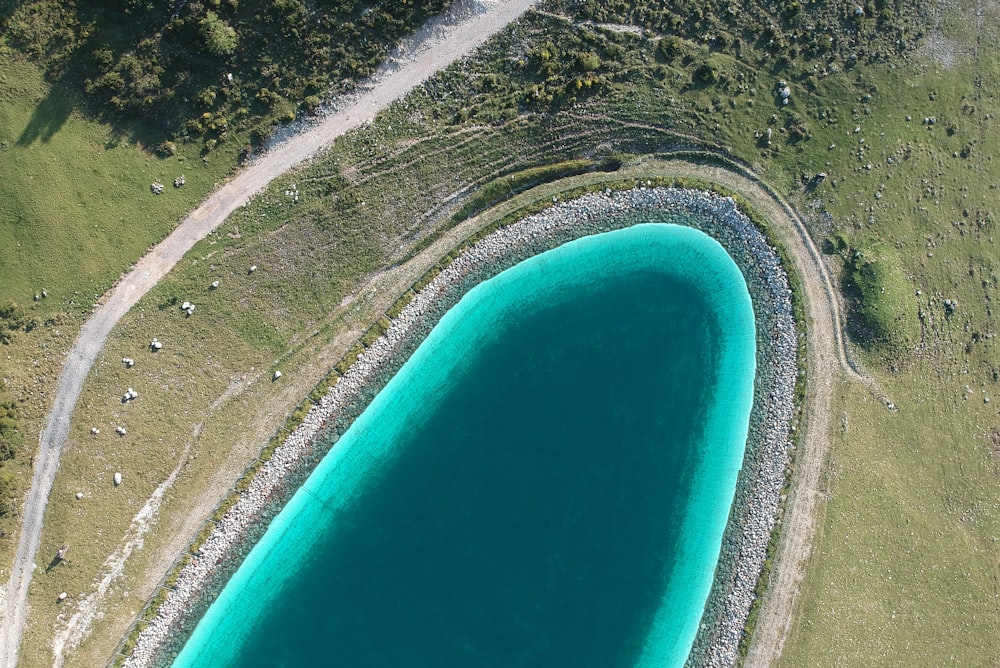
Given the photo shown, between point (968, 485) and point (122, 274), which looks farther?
point (968, 485)

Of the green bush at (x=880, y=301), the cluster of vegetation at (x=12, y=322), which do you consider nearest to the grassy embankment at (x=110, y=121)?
the cluster of vegetation at (x=12, y=322)

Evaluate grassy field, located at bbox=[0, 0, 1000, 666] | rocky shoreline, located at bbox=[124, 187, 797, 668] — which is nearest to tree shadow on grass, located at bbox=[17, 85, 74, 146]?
grassy field, located at bbox=[0, 0, 1000, 666]

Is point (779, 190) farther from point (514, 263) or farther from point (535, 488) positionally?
point (535, 488)

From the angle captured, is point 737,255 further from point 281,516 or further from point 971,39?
point 281,516

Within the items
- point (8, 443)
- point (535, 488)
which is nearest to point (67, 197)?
point (8, 443)

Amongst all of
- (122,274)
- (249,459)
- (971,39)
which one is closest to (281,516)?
(249,459)

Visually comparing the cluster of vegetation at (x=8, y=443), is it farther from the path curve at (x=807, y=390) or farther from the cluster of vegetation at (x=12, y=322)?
the path curve at (x=807, y=390)
